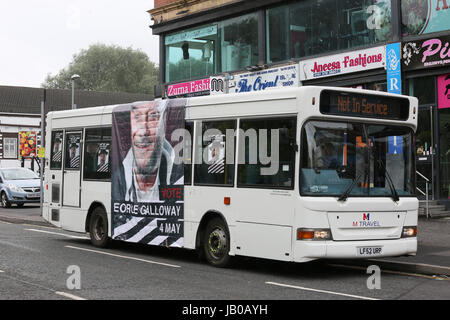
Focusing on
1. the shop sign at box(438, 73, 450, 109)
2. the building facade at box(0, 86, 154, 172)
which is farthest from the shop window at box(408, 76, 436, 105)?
the building facade at box(0, 86, 154, 172)

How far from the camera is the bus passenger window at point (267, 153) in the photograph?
33.7 feet

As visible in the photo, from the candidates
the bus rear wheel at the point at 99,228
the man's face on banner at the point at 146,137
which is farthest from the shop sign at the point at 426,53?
the bus rear wheel at the point at 99,228

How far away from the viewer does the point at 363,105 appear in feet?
35.1

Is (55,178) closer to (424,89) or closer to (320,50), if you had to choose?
(424,89)

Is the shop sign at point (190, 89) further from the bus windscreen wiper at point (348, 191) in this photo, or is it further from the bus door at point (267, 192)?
the bus windscreen wiper at point (348, 191)

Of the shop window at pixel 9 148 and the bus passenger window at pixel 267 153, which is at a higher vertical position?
the shop window at pixel 9 148

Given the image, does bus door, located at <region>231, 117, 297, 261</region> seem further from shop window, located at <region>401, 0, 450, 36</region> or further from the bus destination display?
shop window, located at <region>401, 0, 450, 36</region>

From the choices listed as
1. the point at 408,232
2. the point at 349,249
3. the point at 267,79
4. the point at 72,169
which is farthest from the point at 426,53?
the point at 349,249

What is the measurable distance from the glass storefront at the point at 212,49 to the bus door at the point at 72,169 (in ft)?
37.8

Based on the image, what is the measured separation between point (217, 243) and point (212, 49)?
1692 cm

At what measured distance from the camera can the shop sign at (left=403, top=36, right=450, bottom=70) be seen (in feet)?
62.2

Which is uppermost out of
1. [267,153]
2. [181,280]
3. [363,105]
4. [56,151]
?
[363,105]

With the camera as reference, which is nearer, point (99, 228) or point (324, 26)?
point (99, 228)

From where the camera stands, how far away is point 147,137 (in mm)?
13227
